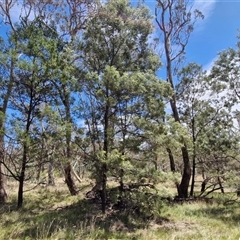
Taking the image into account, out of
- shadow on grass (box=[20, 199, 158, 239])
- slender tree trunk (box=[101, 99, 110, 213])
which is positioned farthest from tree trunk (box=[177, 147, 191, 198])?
slender tree trunk (box=[101, 99, 110, 213])

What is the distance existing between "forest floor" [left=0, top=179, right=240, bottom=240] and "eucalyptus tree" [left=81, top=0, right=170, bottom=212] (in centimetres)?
98

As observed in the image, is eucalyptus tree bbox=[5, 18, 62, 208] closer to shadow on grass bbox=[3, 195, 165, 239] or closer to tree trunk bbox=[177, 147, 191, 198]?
shadow on grass bbox=[3, 195, 165, 239]

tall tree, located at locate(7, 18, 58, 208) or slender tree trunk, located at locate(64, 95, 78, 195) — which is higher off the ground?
tall tree, located at locate(7, 18, 58, 208)

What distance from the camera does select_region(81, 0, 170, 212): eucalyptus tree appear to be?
7672 mm

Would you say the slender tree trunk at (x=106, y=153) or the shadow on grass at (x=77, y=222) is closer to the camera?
the shadow on grass at (x=77, y=222)

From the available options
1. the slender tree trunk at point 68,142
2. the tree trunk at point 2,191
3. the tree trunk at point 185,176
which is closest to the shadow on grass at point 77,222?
the tree trunk at point 2,191

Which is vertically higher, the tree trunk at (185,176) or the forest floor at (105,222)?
the tree trunk at (185,176)

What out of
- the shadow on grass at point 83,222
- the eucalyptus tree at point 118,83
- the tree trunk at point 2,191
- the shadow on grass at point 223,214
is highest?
the eucalyptus tree at point 118,83

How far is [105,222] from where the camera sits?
7461 mm

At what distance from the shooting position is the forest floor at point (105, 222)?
6121 millimetres

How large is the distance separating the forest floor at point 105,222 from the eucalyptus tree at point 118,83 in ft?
3.21

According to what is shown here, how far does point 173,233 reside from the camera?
6.58 m

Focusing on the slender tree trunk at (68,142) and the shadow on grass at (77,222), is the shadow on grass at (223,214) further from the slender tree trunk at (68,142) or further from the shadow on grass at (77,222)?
the slender tree trunk at (68,142)

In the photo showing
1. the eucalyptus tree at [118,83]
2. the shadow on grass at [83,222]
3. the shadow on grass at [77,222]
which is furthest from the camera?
the eucalyptus tree at [118,83]
